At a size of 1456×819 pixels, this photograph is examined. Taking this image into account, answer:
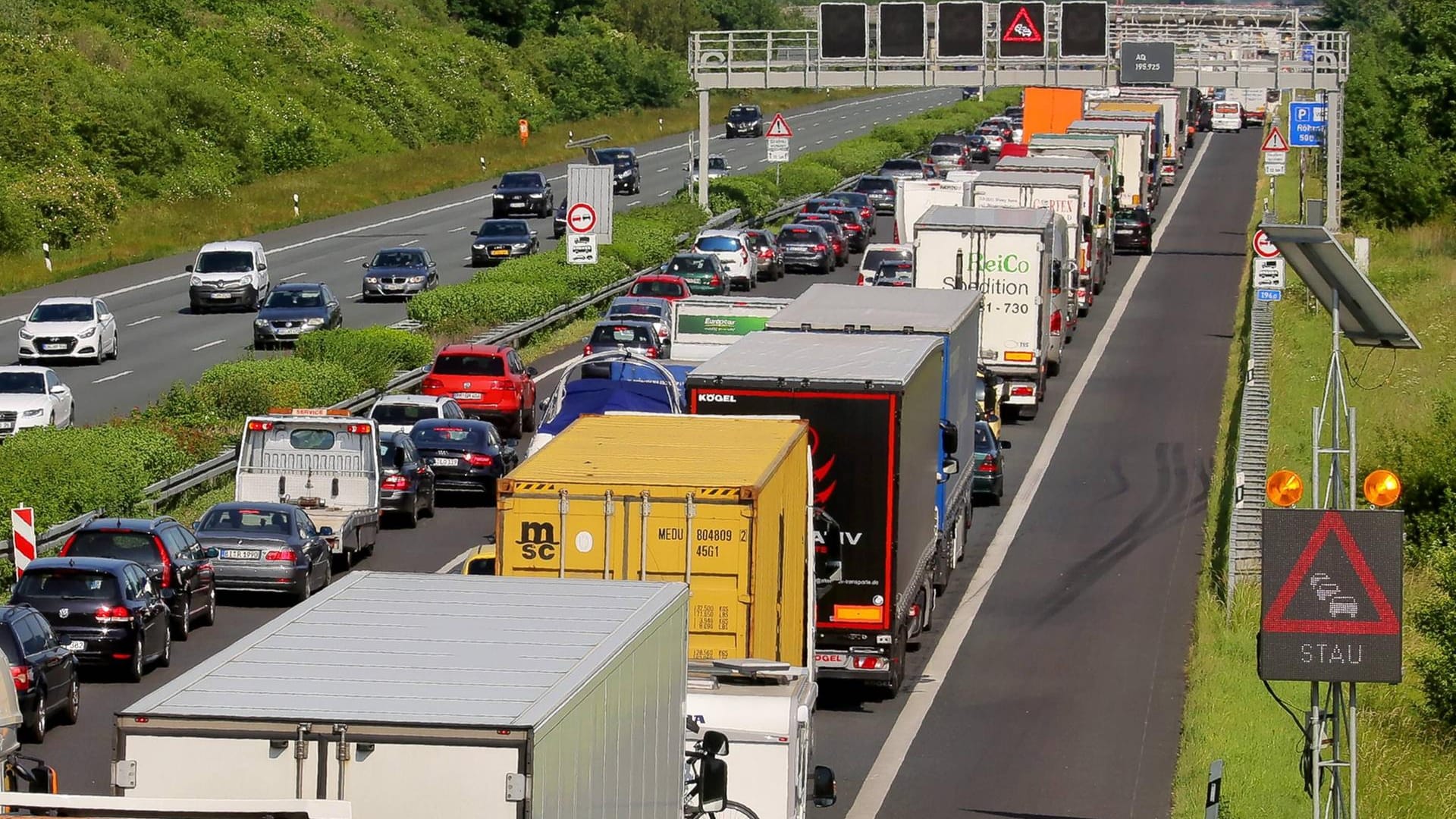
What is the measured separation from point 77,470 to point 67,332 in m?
17.7

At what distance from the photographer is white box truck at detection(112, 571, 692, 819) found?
881 cm

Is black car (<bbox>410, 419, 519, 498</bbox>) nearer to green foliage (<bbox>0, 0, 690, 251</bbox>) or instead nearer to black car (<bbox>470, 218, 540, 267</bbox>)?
black car (<bbox>470, 218, 540, 267</bbox>)

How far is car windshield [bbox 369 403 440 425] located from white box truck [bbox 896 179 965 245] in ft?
70.3

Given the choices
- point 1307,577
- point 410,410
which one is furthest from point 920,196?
point 1307,577

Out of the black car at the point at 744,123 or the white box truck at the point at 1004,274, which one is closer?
the white box truck at the point at 1004,274

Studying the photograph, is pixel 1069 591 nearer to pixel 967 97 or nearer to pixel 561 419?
pixel 561 419

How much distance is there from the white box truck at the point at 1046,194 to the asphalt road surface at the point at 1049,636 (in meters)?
3.44

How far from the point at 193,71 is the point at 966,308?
66.8 m

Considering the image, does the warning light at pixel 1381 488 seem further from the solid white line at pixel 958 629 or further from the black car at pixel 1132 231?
the black car at pixel 1132 231

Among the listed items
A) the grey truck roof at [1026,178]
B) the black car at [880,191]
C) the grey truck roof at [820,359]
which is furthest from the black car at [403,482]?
the black car at [880,191]

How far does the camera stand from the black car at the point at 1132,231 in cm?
7281

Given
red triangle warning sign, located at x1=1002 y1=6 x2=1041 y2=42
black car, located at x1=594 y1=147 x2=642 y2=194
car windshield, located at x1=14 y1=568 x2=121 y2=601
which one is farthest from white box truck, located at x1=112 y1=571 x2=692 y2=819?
black car, located at x1=594 y1=147 x2=642 y2=194

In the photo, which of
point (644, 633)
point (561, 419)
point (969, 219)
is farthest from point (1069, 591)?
point (644, 633)

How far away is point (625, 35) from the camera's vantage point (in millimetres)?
139875
